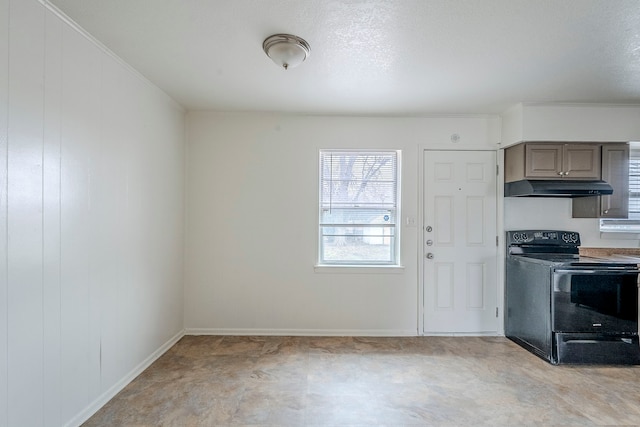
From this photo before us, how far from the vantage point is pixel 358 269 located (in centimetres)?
364

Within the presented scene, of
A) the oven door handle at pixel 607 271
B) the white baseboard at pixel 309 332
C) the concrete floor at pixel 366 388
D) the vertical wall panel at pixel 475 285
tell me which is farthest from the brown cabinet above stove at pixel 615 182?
the white baseboard at pixel 309 332

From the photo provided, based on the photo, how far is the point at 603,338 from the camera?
299cm

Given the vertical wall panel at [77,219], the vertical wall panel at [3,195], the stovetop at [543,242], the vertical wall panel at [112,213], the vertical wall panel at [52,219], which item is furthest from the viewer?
the stovetop at [543,242]

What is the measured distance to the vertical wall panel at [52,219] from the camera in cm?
177

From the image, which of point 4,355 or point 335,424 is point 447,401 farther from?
point 4,355

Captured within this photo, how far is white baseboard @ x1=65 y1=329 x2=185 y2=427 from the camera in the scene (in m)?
2.04

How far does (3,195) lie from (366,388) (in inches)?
99.5

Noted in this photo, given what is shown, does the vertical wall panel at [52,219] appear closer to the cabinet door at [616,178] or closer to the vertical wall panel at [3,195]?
the vertical wall panel at [3,195]

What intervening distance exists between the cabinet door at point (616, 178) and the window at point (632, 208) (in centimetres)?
29

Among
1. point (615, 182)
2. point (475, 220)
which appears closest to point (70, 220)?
point (475, 220)

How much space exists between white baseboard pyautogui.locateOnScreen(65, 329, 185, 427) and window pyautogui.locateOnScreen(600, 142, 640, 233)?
15.8 ft

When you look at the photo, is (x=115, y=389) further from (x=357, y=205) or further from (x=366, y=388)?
(x=357, y=205)

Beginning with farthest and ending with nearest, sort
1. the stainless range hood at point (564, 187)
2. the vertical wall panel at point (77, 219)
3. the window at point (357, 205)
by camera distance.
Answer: the window at point (357, 205) < the stainless range hood at point (564, 187) < the vertical wall panel at point (77, 219)

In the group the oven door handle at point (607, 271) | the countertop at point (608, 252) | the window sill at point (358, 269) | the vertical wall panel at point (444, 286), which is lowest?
the vertical wall panel at point (444, 286)
